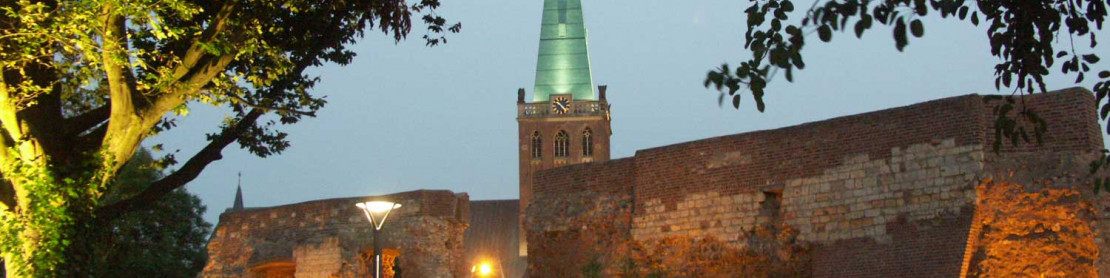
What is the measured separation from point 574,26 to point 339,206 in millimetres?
54632

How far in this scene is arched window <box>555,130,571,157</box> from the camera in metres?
76.7

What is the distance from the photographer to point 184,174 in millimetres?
12969

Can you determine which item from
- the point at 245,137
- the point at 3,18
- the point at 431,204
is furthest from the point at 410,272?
the point at 3,18

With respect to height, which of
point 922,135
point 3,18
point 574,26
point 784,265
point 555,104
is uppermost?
point 574,26

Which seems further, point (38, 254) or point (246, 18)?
point (246, 18)

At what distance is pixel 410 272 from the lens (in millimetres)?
20984

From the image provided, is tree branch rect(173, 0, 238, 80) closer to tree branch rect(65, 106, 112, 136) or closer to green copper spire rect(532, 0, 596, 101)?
tree branch rect(65, 106, 112, 136)

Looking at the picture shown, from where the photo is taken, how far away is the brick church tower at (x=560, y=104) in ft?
249

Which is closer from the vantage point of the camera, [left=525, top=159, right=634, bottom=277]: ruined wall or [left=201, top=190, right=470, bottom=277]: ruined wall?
[left=525, top=159, right=634, bottom=277]: ruined wall

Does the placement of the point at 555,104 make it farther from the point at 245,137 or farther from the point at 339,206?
the point at 245,137

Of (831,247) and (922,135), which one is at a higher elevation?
(922,135)

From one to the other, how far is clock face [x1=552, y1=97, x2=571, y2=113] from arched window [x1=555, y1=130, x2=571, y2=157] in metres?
1.50

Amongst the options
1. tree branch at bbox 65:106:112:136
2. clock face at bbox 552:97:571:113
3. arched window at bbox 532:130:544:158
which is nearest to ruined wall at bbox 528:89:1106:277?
tree branch at bbox 65:106:112:136

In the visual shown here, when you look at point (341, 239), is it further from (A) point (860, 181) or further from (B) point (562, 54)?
(B) point (562, 54)
